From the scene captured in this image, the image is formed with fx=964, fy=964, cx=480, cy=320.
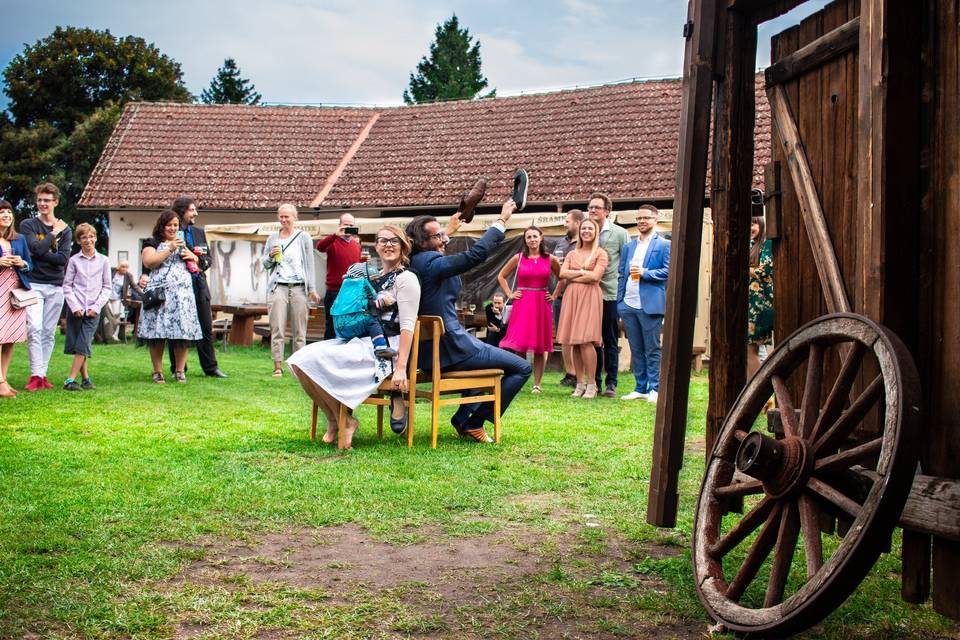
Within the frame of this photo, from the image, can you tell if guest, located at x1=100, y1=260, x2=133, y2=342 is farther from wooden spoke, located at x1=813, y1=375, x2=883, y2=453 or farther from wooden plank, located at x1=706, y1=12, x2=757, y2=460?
wooden spoke, located at x1=813, y1=375, x2=883, y2=453

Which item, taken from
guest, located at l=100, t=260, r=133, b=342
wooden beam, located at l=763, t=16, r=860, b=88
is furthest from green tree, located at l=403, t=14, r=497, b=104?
wooden beam, located at l=763, t=16, r=860, b=88

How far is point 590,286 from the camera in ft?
36.8

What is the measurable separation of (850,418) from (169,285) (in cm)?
950

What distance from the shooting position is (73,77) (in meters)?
41.2

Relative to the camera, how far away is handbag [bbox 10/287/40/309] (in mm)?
9867

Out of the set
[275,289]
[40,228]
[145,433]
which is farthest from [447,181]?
[145,433]

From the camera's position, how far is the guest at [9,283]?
980 cm

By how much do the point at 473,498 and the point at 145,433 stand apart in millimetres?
3332

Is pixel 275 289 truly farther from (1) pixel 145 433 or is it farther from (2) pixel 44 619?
(2) pixel 44 619

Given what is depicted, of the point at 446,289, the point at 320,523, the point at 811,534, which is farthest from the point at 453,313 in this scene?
the point at 811,534

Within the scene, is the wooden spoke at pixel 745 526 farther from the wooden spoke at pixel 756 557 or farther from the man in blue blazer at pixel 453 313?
the man in blue blazer at pixel 453 313

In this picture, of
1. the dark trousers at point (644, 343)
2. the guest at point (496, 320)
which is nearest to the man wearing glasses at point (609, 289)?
the dark trousers at point (644, 343)

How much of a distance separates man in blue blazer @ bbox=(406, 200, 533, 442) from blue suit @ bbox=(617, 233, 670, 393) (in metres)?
3.32

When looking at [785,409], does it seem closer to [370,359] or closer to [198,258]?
[370,359]
